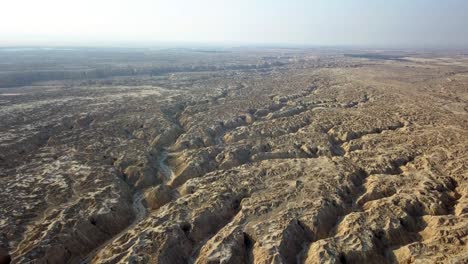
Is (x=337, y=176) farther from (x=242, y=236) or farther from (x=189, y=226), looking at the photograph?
(x=189, y=226)

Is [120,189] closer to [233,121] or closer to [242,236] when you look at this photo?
[242,236]

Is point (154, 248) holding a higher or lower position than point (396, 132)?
lower

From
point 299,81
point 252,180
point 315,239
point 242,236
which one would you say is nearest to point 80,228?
point 242,236

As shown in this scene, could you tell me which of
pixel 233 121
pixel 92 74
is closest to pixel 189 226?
pixel 233 121

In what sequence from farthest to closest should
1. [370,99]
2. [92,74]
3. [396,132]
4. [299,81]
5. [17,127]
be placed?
1. [92,74]
2. [299,81]
3. [370,99]
4. [17,127]
5. [396,132]

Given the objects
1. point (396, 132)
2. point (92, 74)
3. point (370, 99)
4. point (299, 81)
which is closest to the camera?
point (396, 132)

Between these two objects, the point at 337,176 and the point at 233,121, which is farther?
the point at 233,121
